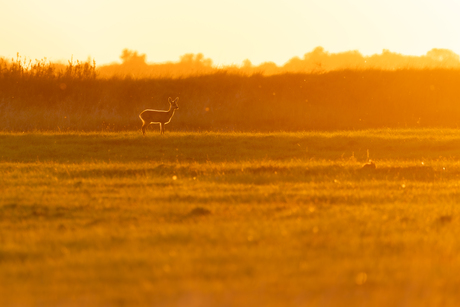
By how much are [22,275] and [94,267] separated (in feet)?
1.99

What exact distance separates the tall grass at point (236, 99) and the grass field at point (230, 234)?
49.9 feet

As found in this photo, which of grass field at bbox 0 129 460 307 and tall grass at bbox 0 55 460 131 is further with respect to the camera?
tall grass at bbox 0 55 460 131

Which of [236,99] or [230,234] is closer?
[230,234]

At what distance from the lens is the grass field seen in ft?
17.4

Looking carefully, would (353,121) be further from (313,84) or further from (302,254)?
(302,254)

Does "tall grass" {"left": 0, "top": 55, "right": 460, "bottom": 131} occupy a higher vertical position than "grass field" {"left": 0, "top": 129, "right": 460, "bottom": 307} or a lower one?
higher

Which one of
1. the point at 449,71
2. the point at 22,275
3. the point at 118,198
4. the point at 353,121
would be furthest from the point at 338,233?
the point at 449,71

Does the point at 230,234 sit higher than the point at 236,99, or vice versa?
the point at 236,99

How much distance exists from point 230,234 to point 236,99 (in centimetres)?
2681

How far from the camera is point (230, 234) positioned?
737 cm

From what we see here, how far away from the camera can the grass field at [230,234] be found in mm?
5297

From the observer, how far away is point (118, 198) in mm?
10602

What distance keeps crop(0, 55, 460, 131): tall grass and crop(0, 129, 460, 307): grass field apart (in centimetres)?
1520

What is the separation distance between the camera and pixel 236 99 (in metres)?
33.9
